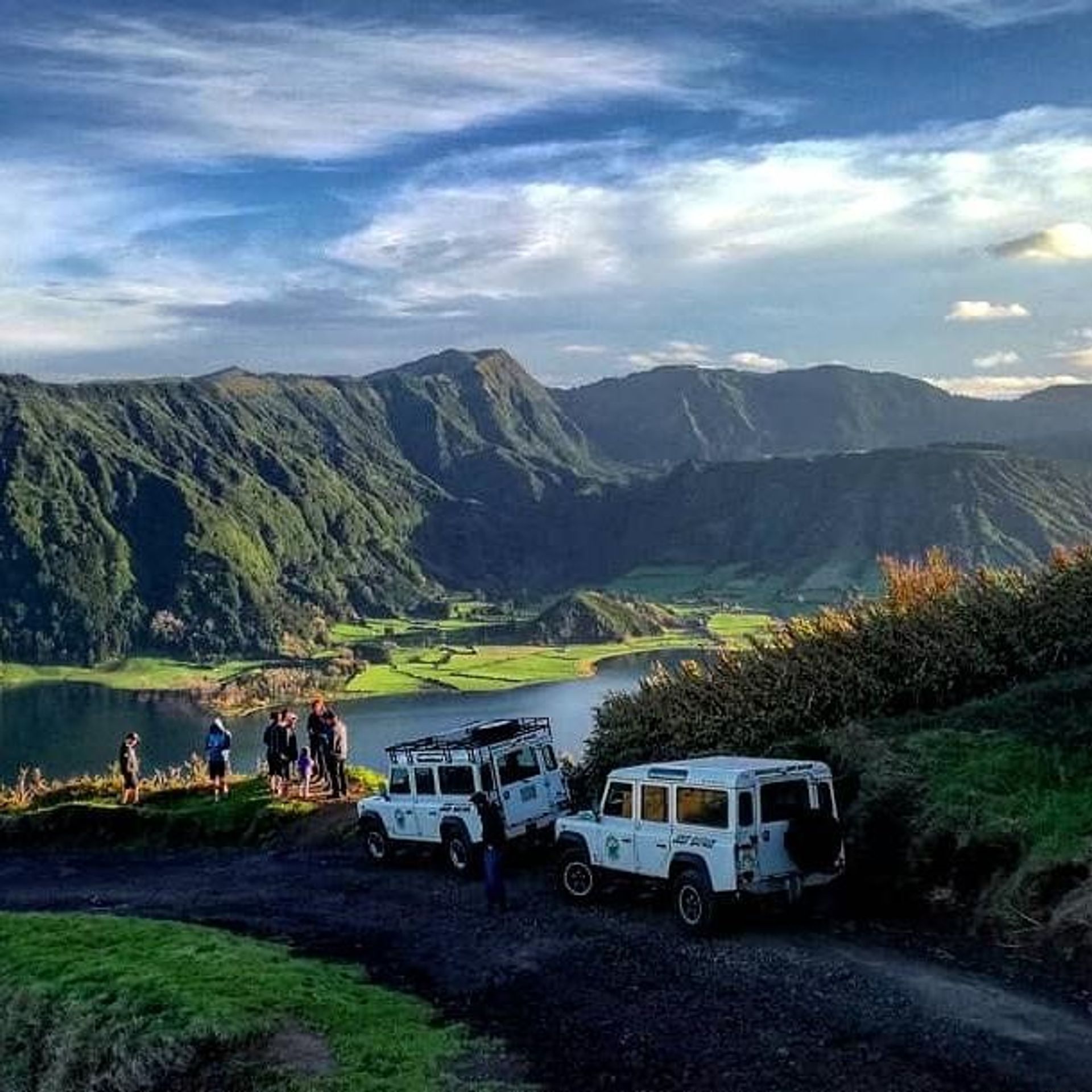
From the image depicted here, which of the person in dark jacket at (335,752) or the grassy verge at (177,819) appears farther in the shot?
the person in dark jacket at (335,752)

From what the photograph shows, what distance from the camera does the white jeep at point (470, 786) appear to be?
24.9 metres

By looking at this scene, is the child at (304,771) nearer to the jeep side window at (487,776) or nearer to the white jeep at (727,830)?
the jeep side window at (487,776)

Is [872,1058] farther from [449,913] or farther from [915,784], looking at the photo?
[449,913]

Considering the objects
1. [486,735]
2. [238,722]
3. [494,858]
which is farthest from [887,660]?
[238,722]

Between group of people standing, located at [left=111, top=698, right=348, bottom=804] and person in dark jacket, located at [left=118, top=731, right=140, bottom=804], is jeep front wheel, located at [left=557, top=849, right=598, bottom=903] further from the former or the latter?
person in dark jacket, located at [left=118, top=731, right=140, bottom=804]

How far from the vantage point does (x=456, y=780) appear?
25641 mm

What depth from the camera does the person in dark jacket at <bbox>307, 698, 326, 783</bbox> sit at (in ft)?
109

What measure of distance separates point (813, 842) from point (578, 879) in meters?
4.70

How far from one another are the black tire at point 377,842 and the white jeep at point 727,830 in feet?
26.6

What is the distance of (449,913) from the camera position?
22.3 metres

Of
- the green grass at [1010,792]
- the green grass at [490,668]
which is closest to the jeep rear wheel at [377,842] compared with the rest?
the green grass at [1010,792]

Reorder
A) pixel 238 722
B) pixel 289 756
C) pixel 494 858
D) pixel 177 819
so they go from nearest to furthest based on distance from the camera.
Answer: pixel 494 858, pixel 177 819, pixel 289 756, pixel 238 722

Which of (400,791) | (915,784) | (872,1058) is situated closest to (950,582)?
(915,784)

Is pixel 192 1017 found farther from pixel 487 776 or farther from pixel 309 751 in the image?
pixel 309 751
